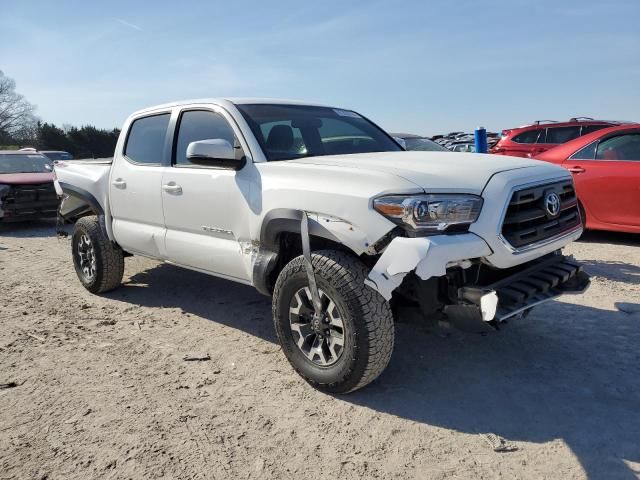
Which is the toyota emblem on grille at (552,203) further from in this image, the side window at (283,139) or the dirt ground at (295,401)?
the side window at (283,139)

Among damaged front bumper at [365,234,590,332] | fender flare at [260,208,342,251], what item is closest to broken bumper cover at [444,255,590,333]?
damaged front bumper at [365,234,590,332]

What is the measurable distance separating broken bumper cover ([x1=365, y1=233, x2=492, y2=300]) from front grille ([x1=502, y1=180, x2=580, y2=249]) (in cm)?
29

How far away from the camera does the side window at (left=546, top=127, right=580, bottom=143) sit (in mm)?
10547

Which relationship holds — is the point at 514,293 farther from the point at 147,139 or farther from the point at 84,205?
the point at 84,205

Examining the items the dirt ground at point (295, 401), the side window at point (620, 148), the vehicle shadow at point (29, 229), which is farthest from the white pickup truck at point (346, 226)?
the vehicle shadow at point (29, 229)

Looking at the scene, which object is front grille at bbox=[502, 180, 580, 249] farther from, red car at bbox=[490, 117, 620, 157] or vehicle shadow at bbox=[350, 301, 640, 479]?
red car at bbox=[490, 117, 620, 157]

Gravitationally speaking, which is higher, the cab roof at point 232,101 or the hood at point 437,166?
the cab roof at point 232,101

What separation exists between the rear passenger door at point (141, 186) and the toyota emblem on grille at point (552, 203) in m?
2.96

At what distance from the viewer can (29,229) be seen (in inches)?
421

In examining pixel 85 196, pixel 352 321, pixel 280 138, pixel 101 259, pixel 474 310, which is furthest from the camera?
pixel 85 196

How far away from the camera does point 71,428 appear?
9.25 feet

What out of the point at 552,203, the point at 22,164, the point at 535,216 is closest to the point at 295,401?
the point at 535,216

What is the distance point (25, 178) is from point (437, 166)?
10286 millimetres

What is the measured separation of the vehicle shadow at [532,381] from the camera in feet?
8.77
